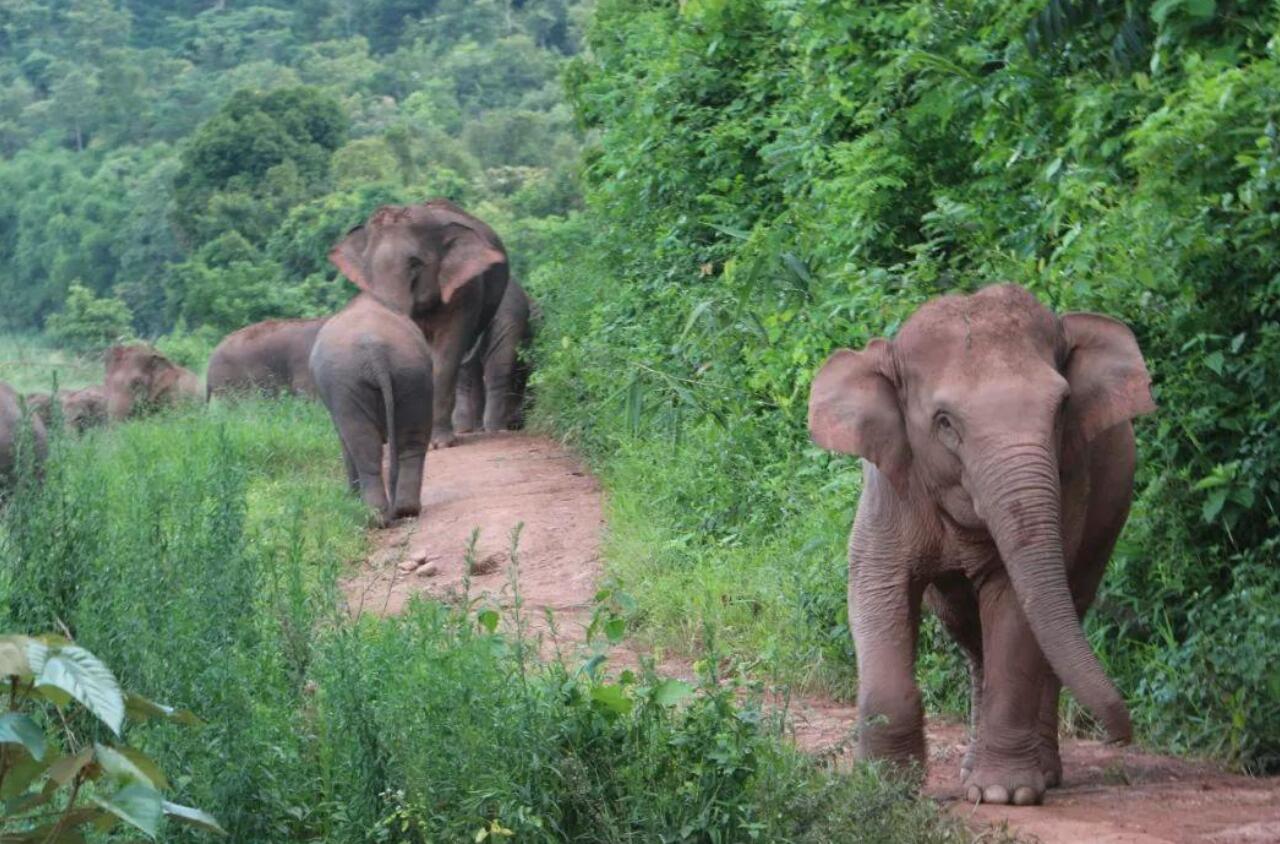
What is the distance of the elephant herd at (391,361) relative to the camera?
43.1 feet

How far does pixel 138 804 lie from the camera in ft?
10.9

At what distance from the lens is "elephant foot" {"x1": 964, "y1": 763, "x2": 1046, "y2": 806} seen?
20.1 feet

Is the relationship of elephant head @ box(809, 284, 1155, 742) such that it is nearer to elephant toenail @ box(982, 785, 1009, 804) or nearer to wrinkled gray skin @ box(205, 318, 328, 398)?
elephant toenail @ box(982, 785, 1009, 804)

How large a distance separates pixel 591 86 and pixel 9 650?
15.2 m

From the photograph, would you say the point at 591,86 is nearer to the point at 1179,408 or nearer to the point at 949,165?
the point at 949,165

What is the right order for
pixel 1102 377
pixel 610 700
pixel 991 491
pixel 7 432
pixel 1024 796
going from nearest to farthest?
pixel 610 700 → pixel 991 491 → pixel 1024 796 → pixel 1102 377 → pixel 7 432

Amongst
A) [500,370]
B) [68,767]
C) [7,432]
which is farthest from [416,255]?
[68,767]

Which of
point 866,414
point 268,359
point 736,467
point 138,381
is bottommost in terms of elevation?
point 138,381

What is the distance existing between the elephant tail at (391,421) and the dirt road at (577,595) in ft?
0.89

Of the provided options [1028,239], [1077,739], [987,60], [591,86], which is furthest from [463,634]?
[591,86]

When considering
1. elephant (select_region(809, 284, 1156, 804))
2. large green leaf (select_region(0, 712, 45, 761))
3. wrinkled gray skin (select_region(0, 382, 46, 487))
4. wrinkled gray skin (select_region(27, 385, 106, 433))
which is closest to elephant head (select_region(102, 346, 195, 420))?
wrinkled gray skin (select_region(27, 385, 106, 433))

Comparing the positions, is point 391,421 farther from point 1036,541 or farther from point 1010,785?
point 1036,541

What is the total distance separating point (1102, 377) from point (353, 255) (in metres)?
10.9

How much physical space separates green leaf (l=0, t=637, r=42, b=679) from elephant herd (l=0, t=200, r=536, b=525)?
7.02 meters
